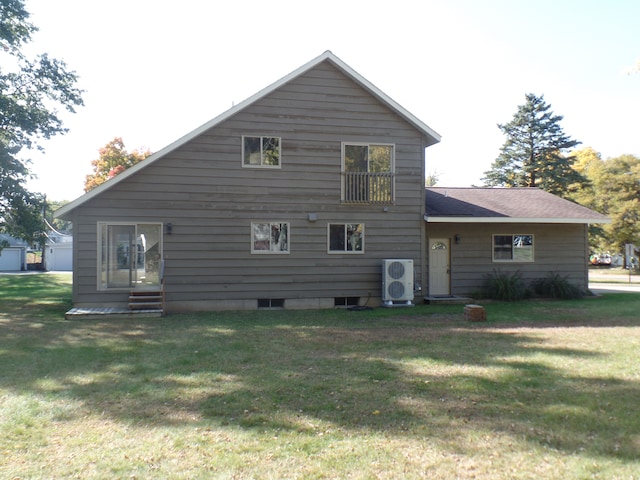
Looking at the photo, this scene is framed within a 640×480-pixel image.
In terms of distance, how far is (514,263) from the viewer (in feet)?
54.5

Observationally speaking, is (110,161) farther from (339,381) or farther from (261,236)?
(339,381)

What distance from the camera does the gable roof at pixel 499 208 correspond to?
15.4m

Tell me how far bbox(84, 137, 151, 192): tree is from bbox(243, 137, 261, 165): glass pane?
29.6 m

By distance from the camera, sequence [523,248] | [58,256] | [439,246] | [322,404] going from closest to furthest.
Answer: [322,404] < [439,246] < [523,248] < [58,256]

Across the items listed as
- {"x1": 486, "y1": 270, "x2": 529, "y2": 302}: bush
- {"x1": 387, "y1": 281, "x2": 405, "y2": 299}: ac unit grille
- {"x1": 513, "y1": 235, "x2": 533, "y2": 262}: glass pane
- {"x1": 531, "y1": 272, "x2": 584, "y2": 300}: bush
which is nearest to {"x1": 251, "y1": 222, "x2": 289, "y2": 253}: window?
{"x1": 387, "y1": 281, "x2": 405, "y2": 299}: ac unit grille

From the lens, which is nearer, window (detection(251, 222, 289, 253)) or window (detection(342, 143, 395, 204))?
window (detection(251, 222, 289, 253))

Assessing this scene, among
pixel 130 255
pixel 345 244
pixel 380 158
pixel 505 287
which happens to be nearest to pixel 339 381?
pixel 345 244

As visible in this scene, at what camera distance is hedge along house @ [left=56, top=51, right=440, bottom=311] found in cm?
A: 1342

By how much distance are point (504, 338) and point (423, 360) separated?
8.97 ft

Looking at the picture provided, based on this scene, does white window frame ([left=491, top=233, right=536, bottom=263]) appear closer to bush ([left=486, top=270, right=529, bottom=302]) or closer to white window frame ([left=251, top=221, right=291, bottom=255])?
bush ([left=486, top=270, right=529, bottom=302])

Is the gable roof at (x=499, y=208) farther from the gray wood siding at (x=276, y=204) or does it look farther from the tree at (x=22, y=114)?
the tree at (x=22, y=114)

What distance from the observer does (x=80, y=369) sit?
7.03 m

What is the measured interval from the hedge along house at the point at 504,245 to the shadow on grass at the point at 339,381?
5.93m

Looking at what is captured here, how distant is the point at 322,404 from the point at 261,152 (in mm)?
9965
